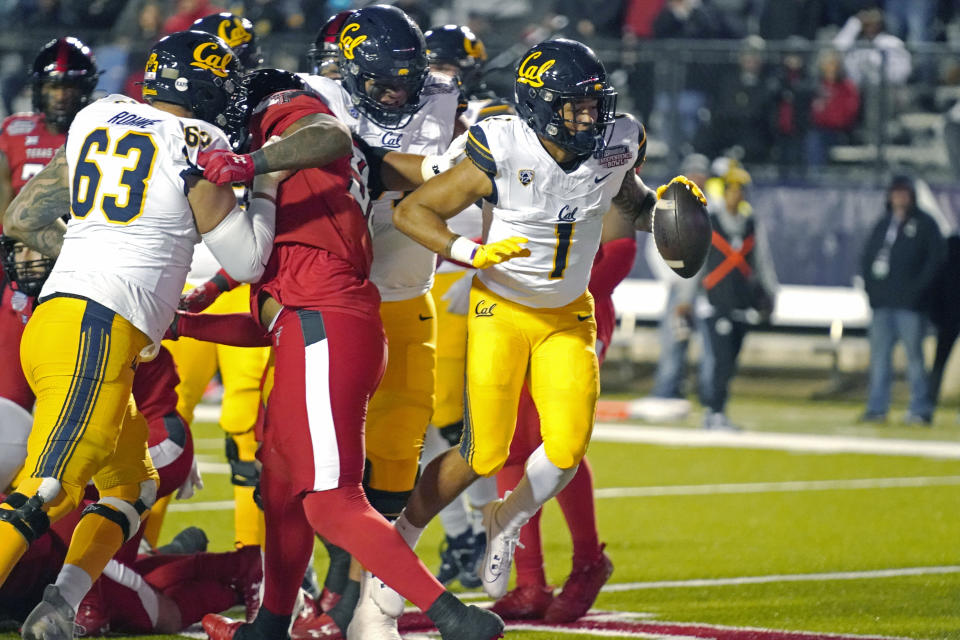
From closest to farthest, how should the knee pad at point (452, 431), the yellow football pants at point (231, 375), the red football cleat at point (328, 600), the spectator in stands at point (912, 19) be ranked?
the red football cleat at point (328, 600) < the yellow football pants at point (231, 375) < the knee pad at point (452, 431) < the spectator in stands at point (912, 19)

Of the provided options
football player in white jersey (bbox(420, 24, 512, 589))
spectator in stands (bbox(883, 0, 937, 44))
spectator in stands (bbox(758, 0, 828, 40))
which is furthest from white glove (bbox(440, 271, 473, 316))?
spectator in stands (bbox(883, 0, 937, 44))

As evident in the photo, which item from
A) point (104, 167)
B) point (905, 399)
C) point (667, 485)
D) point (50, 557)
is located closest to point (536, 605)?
point (50, 557)

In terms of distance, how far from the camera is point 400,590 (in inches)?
176

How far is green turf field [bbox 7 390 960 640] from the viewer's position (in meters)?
5.70

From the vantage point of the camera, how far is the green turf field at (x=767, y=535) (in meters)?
5.70

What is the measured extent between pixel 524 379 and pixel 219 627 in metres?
1.26

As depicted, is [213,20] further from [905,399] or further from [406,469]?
[905,399]

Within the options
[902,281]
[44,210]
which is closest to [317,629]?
[44,210]

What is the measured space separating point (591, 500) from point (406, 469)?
32.3 inches

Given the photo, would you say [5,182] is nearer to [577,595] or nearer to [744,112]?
[577,595]

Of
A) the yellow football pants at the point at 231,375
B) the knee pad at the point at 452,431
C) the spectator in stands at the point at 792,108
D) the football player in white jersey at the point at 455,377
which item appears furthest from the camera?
the spectator in stands at the point at 792,108

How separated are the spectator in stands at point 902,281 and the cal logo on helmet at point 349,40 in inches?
325

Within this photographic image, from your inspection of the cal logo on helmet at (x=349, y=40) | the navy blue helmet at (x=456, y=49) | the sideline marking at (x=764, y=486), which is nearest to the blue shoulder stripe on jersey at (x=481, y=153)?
the cal logo on helmet at (x=349, y=40)

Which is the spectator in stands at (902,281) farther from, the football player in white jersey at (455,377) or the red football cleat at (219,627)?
the red football cleat at (219,627)
